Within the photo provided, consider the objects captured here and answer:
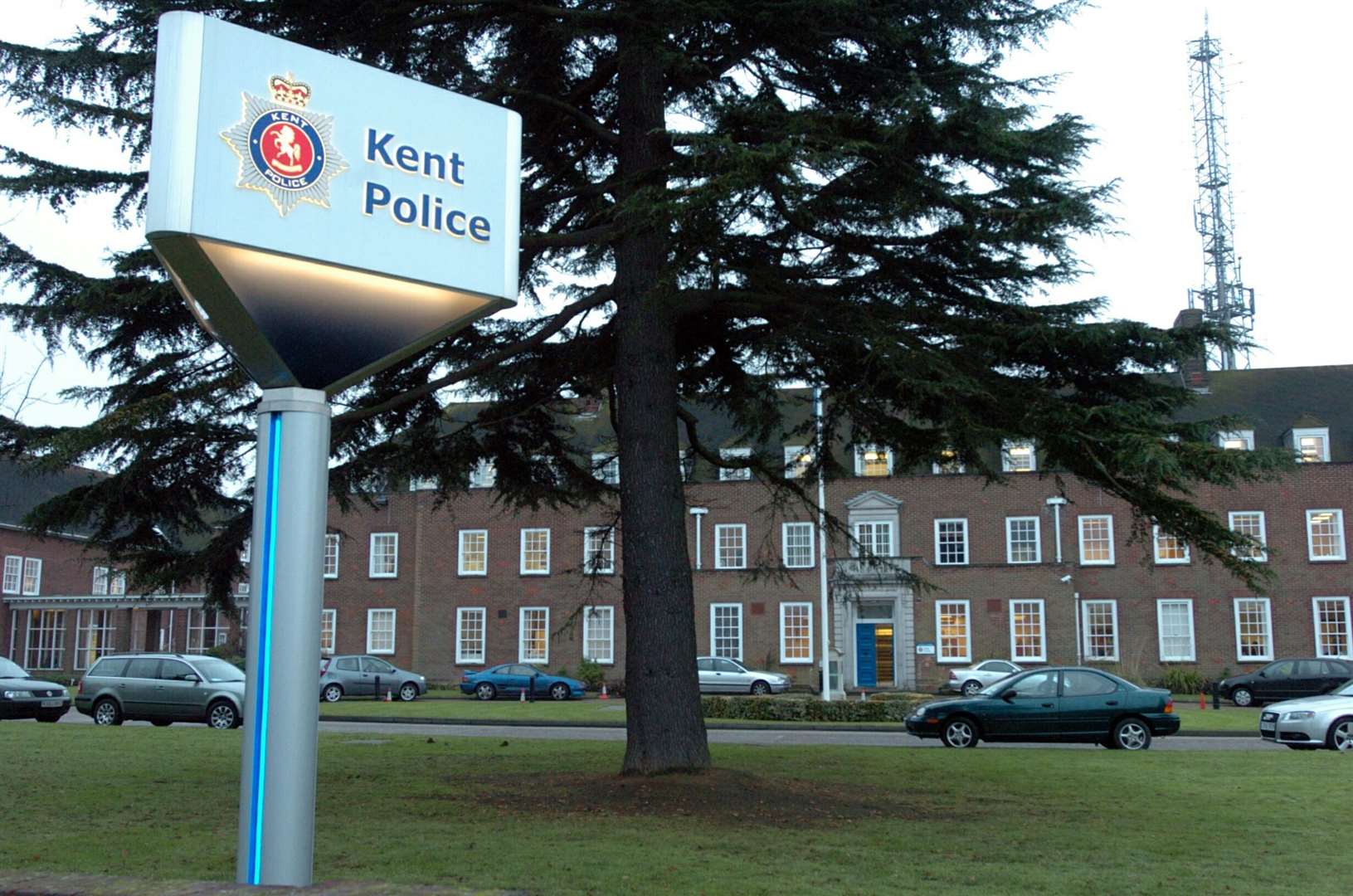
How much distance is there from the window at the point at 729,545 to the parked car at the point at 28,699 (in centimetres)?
2540

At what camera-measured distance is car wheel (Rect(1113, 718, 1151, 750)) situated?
70.5 feet

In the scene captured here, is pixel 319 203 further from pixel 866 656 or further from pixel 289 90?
pixel 866 656

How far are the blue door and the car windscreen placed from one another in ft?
84.2

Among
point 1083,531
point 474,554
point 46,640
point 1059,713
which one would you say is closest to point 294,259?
point 1059,713

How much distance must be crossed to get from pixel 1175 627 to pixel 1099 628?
2583 millimetres

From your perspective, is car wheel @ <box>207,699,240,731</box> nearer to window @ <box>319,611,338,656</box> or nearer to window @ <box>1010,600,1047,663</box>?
window @ <box>319,611,338,656</box>

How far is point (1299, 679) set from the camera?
35.9m

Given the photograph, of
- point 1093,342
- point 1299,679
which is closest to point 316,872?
point 1093,342

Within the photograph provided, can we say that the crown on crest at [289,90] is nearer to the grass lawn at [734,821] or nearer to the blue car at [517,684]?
the grass lawn at [734,821]

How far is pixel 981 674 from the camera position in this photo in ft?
133

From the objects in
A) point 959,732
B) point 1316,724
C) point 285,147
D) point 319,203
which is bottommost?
point 959,732

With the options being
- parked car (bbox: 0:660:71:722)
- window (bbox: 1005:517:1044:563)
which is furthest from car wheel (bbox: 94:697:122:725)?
window (bbox: 1005:517:1044:563)

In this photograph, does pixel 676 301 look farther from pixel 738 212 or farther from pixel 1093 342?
pixel 1093 342

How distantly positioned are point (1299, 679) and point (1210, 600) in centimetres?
A: 938
